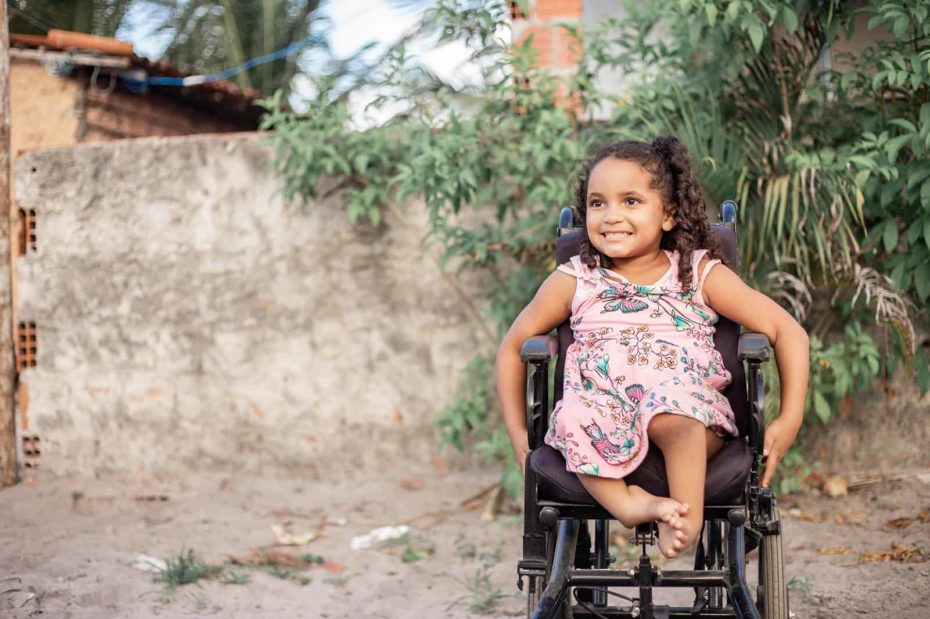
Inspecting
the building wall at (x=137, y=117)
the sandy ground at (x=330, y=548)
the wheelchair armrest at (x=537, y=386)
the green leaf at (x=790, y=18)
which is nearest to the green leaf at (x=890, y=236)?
the green leaf at (x=790, y=18)

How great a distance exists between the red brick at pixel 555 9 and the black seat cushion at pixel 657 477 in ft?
15.3

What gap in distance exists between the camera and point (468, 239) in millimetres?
4824

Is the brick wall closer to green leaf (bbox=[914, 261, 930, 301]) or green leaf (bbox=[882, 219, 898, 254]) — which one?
green leaf (bbox=[882, 219, 898, 254])

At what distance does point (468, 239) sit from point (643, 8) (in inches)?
53.6

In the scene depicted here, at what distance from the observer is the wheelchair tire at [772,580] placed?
8.14 feet

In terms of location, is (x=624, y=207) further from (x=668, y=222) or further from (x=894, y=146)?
(x=894, y=146)

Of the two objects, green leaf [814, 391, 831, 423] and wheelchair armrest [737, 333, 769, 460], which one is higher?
wheelchair armrest [737, 333, 769, 460]

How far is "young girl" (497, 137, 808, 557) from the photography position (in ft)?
7.42

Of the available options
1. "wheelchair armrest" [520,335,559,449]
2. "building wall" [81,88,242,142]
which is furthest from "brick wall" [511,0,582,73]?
"wheelchair armrest" [520,335,559,449]

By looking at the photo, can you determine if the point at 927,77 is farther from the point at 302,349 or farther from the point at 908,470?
the point at 302,349

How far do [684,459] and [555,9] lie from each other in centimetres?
487

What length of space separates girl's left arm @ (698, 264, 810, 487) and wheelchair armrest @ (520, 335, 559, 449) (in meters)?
0.47

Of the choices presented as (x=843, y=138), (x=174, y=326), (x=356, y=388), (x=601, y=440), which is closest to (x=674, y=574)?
(x=601, y=440)

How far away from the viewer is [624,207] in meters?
2.58
